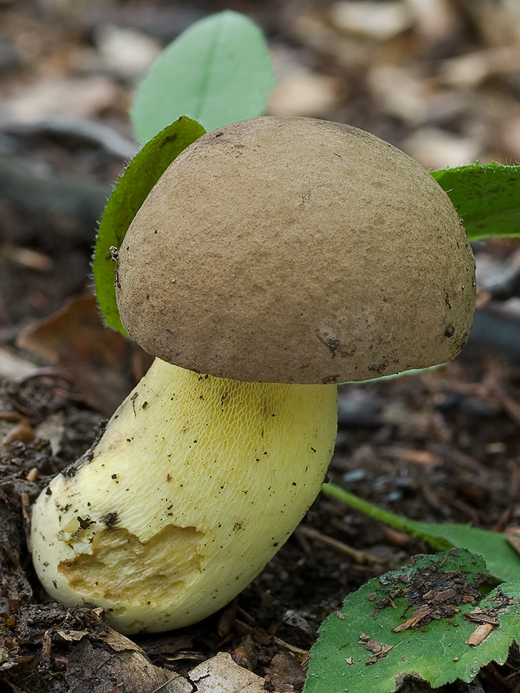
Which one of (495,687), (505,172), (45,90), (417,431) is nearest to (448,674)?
(495,687)

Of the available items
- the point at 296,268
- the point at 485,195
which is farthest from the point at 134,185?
the point at 485,195

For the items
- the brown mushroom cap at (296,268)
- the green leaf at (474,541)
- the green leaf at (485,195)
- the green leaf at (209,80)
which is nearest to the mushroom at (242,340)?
the brown mushroom cap at (296,268)

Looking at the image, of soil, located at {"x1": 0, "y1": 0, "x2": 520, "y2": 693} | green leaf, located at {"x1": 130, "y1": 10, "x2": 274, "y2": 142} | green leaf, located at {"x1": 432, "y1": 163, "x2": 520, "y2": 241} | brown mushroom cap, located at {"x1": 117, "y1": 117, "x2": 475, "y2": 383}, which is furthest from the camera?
green leaf, located at {"x1": 130, "y1": 10, "x2": 274, "y2": 142}

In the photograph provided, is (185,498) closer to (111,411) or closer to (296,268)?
(296,268)

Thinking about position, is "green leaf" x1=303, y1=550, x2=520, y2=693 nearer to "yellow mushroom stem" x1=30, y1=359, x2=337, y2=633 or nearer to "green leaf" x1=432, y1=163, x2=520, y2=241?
"yellow mushroom stem" x1=30, y1=359, x2=337, y2=633

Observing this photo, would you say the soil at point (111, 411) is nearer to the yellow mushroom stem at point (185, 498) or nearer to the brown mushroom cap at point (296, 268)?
the yellow mushroom stem at point (185, 498)

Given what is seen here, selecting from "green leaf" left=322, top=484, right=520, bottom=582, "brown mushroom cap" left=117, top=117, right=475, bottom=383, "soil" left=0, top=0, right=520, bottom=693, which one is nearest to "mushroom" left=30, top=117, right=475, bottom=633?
"brown mushroom cap" left=117, top=117, right=475, bottom=383

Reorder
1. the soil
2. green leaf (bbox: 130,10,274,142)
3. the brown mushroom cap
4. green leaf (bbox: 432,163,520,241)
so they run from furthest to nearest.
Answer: green leaf (bbox: 130,10,274,142)
green leaf (bbox: 432,163,520,241)
the soil
the brown mushroom cap
